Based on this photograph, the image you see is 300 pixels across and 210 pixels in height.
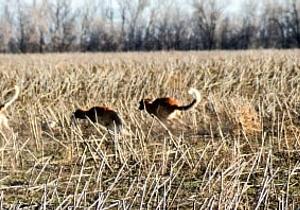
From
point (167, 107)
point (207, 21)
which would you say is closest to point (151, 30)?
point (207, 21)

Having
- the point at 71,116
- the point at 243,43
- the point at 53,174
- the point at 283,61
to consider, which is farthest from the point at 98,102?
the point at 243,43

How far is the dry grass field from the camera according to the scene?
313 centimetres

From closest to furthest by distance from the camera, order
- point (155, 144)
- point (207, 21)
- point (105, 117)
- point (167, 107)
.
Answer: point (155, 144)
point (105, 117)
point (167, 107)
point (207, 21)

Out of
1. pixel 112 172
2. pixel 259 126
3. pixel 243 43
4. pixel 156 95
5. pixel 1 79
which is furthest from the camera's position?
pixel 243 43

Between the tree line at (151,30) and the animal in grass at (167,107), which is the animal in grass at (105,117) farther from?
the tree line at (151,30)

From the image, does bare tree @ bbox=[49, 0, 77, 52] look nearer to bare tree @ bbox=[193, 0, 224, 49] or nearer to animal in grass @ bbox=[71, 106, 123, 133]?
bare tree @ bbox=[193, 0, 224, 49]

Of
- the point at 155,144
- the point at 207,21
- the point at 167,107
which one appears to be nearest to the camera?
the point at 155,144

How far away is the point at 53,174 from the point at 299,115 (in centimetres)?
305

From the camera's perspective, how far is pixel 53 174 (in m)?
4.11

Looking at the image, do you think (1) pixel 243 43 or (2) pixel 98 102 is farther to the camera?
(1) pixel 243 43

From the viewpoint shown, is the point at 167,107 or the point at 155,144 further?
Answer: the point at 167,107

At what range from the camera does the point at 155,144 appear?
4375 mm

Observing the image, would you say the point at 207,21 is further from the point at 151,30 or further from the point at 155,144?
the point at 155,144

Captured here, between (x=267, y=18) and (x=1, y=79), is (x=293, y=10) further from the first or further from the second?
(x=1, y=79)
